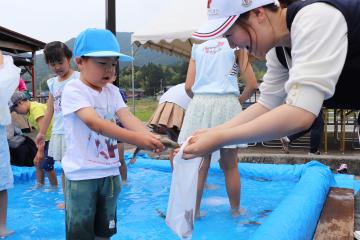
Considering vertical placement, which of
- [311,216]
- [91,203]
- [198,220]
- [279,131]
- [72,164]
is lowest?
[198,220]

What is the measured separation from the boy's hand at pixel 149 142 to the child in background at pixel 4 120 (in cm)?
129

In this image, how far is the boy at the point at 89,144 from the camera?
221 cm

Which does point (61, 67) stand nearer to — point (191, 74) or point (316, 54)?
point (191, 74)

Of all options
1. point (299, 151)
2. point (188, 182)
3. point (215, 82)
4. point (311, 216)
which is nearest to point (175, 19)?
point (299, 151)

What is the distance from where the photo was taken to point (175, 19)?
7707mm

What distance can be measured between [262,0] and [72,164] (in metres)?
1.30

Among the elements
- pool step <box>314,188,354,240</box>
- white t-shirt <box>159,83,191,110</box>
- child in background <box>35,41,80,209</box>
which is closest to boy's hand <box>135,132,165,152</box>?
pool step <box>314,188,354,240</box>

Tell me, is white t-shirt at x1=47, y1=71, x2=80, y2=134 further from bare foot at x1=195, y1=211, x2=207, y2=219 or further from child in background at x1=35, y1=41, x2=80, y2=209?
bare foot at x1=195, y1=211, x2=207, y2=219

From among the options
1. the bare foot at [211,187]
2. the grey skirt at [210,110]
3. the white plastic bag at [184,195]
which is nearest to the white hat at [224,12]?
the white plastic bag at [184,195]

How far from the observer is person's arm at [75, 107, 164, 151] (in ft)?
6.34

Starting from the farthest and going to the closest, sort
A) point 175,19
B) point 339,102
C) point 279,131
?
1. point 175,19
2. point 339,102
3. point 279,131

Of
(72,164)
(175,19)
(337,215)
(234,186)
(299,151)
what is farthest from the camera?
(175,19)

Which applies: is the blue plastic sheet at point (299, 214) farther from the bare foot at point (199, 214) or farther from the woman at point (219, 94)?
the bare foot at point (199, 214)

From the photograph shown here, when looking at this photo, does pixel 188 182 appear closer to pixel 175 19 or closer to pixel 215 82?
pixel 215 82
